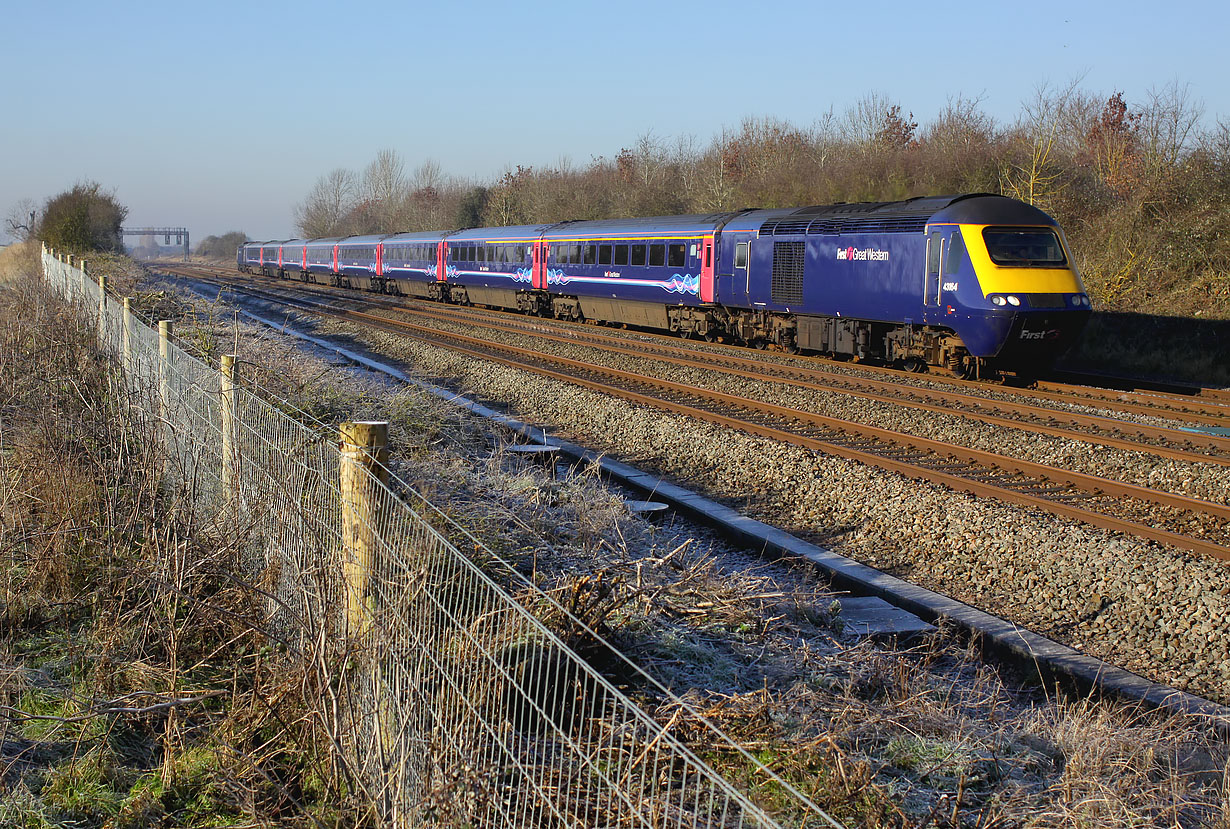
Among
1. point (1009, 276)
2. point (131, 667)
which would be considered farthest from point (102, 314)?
point (1009, 276)

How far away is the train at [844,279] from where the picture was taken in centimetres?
1508

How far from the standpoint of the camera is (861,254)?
56.2ft

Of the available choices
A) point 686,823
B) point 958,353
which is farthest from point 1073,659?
point 958,353

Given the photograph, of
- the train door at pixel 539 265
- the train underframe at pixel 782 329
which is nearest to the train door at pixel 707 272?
the train underframe at pixel 782 329

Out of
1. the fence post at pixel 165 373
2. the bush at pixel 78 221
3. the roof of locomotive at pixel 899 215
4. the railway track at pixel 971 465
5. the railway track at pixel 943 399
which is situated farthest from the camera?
the bush at pixel 78 221

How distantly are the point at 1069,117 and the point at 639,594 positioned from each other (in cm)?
3838

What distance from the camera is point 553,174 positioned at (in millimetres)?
69125

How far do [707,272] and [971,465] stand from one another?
12.3m

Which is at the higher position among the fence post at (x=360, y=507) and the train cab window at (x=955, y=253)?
the train cab window at (x=955, y=253)

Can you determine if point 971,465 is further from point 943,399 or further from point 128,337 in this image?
point 128,337

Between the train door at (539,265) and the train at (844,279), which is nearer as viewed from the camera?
the train at (844,279)

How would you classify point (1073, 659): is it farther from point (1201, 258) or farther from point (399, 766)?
point (1201, 258)

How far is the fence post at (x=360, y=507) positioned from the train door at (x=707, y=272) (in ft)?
60.6

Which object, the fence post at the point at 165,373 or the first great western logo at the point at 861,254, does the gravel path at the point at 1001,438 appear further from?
the fence post at the point at 165,373
